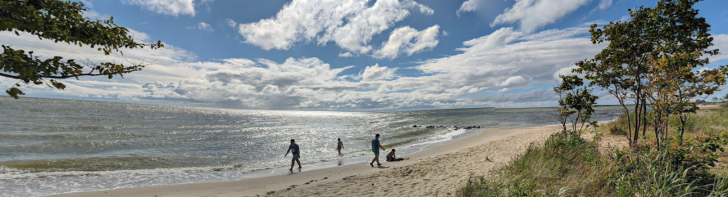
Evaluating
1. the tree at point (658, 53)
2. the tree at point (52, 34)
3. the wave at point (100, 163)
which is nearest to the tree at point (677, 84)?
the tree at point (658, 53)

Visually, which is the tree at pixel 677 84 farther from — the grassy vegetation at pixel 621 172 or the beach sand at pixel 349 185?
→ the beach sand at pixel 349 185

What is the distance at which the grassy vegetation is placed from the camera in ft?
14.6

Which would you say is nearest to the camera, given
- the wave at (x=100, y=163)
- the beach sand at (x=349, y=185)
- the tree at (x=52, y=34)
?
the tree at (x=52, y=34)

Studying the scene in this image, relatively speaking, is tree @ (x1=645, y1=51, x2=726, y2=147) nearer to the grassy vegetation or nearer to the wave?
the grassy vegetation

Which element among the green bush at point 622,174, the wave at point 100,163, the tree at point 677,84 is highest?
the tree at point 677,84

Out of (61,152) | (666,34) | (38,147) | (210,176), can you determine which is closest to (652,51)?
(666,34)

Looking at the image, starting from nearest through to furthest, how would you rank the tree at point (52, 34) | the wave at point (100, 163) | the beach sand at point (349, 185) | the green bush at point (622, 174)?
the tree at point (52, 34), the green bush at point (622, 174), the beach sand at point (349, 185), the wave at point (100, 163)

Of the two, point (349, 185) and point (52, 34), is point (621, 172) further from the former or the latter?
point (52, 34)

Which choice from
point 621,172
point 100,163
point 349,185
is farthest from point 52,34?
point 100,163

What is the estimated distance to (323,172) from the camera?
12.7m

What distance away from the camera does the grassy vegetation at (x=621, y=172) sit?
446 cm

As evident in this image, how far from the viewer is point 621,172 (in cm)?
511

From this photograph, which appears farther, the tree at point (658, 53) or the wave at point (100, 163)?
the wave at point (100, 163)

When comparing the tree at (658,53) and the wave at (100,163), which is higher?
the tree at (658,53)
